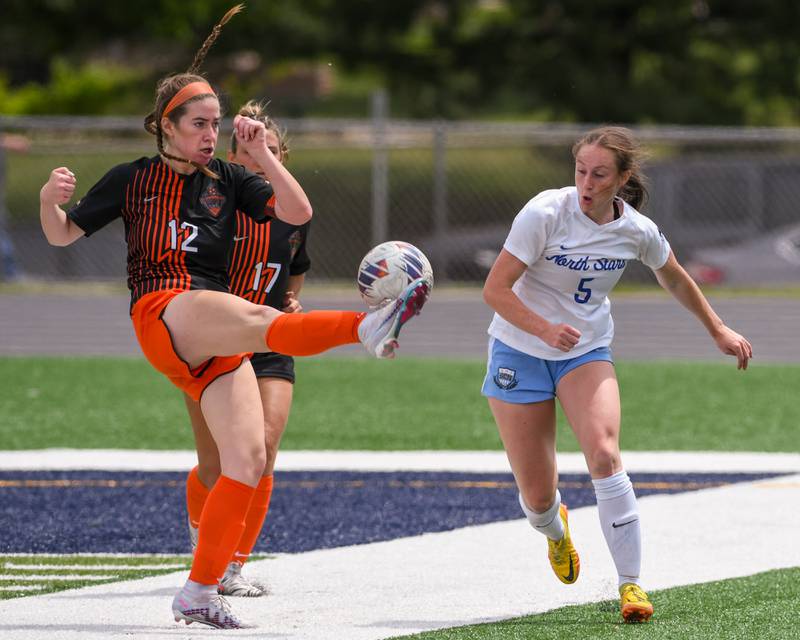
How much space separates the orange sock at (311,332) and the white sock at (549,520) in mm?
1196

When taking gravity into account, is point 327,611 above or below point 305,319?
below

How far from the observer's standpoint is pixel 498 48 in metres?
27.4

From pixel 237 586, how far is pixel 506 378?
1.37 m

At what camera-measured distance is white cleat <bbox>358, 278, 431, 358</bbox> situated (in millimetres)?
4508

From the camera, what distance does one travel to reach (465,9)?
90.8 ft

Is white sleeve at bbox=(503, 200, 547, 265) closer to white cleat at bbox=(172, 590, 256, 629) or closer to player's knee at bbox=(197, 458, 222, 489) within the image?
player's knee at bbox=(197, 458, 222, 489)

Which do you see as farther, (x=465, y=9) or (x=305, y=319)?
(x=465, y=9)

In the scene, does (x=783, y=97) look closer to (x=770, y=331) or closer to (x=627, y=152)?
(x=770, y=331)

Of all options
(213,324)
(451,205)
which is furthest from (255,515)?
(451,205)

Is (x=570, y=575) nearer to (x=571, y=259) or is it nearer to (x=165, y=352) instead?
(x=571, y=259)

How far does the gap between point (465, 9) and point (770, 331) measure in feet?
44.9

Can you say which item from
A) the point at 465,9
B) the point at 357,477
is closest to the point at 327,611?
the point at 357,477

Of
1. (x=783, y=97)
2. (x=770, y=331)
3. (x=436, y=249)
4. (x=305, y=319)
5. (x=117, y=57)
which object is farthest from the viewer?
(x=117, y=57)

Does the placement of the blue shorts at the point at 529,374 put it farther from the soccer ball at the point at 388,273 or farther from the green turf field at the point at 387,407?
the green turf field at the point at 387,407
